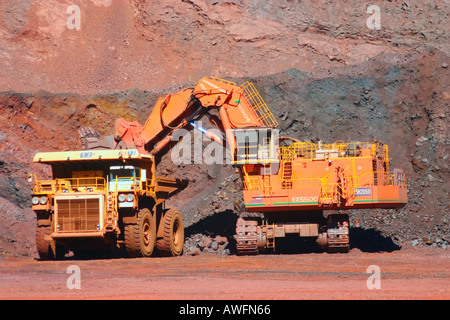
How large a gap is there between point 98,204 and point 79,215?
27.2 inches

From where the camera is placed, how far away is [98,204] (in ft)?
73.6

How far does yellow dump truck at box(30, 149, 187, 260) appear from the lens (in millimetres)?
22469

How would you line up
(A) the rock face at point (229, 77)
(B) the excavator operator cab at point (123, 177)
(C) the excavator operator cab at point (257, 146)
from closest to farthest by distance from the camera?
(B) the excavator operator cab at point (123, 177) → (C) the excavator operator cab at point (257, 146) → (A) the rock face at point (229, 77)

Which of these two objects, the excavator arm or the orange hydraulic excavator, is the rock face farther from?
the excavator arm

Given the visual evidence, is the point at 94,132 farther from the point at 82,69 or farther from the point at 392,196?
the point at 392,196

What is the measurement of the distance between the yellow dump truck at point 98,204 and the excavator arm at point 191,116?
100 centimetres

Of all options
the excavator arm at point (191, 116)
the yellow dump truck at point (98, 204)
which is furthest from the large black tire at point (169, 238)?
the excavator arm at point (191, 116)

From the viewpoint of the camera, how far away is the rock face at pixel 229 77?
2898cm

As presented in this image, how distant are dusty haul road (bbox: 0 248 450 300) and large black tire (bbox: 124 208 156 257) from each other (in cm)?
56

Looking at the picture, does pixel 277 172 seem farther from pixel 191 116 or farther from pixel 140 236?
pixel 140 236

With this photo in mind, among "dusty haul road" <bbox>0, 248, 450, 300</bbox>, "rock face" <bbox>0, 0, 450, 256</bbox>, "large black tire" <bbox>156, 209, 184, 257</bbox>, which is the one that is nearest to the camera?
"dusty haul road" <bbox>0, 248, 450, 300</bbox>

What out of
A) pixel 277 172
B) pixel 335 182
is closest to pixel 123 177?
pixel 277 172

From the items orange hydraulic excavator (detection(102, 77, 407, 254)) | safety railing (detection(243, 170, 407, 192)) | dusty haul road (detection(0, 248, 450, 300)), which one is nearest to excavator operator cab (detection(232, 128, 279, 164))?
orange hydraulic excavator (detection(102, 77, 407, 254))

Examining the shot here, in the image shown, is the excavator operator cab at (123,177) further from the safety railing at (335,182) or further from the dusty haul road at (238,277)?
the safety railing at (335,182)
